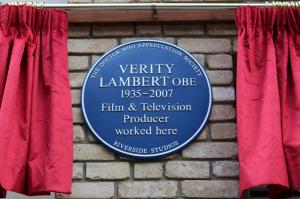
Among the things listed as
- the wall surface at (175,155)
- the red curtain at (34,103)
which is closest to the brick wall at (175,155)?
the wall surface at (175,155)

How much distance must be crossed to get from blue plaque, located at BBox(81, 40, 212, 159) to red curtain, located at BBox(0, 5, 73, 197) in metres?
0.31

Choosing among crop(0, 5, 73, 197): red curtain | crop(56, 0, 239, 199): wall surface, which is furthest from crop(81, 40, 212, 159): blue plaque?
crop(0, 5, 73, 197): red curtain

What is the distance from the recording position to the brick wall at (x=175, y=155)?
3145 millimetres

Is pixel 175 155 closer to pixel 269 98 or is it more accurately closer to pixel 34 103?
pixel 269 98

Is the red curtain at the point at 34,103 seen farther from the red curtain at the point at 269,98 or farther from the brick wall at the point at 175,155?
the red curtain at the point at 269,98

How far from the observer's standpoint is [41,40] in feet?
10.1

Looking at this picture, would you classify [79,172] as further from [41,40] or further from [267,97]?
[267,97]

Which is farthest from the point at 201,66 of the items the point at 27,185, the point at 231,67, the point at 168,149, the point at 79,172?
the point at 27,185

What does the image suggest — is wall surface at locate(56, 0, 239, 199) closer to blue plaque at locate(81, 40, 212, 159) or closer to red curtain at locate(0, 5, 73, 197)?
blue plaque at locate(81, 40, 212, 159)

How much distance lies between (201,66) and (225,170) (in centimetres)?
59

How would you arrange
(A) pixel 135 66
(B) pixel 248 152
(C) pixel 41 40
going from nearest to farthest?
1. (B) pixel 248 152
2. (C) pixel 41 40
3. (A) pixel 135 66

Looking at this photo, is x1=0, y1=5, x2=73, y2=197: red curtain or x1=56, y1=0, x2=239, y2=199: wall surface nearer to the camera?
x1=0, y1=5, x2=73, y2=197: red curtain

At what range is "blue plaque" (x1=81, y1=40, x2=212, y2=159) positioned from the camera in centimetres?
319

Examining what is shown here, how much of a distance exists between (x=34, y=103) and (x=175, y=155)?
788 millimetres
